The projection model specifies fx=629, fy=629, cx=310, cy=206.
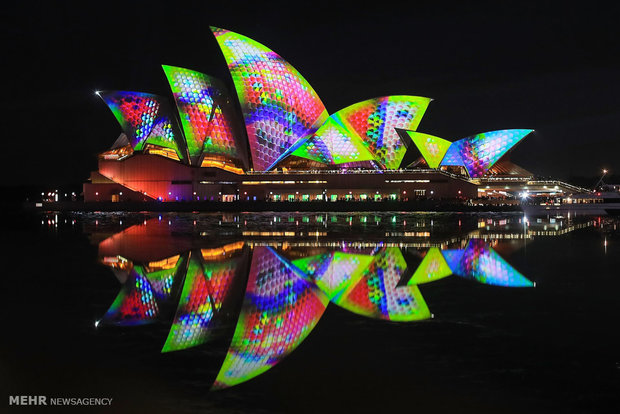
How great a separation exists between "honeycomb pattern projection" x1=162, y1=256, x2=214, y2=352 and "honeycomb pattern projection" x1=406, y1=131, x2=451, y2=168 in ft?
148

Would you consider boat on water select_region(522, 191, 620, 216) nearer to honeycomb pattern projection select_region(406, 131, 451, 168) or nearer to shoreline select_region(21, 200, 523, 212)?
shoreline select_region(21, 200, 523, 212)

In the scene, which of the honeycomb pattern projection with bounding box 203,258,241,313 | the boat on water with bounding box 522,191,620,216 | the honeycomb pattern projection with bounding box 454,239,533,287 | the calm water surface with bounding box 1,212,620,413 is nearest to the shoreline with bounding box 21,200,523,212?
the boat on water with bounding box 522,191,620,216

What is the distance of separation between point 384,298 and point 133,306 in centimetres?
→ 366

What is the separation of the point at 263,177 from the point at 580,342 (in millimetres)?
48509

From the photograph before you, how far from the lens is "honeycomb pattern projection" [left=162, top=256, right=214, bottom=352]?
7.02 m

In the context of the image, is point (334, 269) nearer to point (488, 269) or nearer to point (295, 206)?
point (488, 269)

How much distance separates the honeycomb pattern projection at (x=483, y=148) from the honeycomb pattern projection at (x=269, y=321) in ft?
153

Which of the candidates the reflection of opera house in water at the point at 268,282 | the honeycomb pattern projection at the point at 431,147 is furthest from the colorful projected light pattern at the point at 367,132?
the reflection of opera house in water at the point at 268,282

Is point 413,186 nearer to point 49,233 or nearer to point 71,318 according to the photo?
point 49,233

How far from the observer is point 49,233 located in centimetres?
2330

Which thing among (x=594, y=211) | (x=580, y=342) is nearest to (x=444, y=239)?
(x=580, y=342)

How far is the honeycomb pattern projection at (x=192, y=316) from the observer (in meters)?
7.02

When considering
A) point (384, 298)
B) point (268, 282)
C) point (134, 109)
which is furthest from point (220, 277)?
point (134, 109)

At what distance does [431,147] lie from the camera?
→ 56094mm
